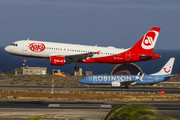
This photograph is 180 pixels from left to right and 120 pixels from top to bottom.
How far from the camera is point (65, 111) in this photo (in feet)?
129

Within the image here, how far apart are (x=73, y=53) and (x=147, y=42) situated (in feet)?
51.3

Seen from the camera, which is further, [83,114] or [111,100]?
[111,100]

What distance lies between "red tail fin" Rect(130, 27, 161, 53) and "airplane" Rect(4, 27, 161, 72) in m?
1.03

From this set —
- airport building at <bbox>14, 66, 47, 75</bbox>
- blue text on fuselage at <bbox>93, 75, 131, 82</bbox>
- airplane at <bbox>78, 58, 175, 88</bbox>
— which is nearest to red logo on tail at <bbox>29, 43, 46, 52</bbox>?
airplane at <bbox>78, 58, 175, 88</bbox>

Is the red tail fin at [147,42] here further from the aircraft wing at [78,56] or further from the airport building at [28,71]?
the airport building at [28,71]

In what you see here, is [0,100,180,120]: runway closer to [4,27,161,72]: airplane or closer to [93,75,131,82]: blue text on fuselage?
[4,27,161,72]: airplane

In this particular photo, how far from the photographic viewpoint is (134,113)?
13336mm

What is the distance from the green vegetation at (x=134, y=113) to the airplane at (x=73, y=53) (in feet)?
97.1

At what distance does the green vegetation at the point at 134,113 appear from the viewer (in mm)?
13060

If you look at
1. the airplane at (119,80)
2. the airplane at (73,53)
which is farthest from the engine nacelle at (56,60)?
the airplane at (119,80)

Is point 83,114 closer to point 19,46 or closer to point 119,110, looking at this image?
point 19,46

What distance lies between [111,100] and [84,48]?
14.1 m

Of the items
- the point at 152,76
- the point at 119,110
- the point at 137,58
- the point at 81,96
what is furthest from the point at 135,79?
the point at 119,110

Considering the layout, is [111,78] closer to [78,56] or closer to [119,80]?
[119,80]
